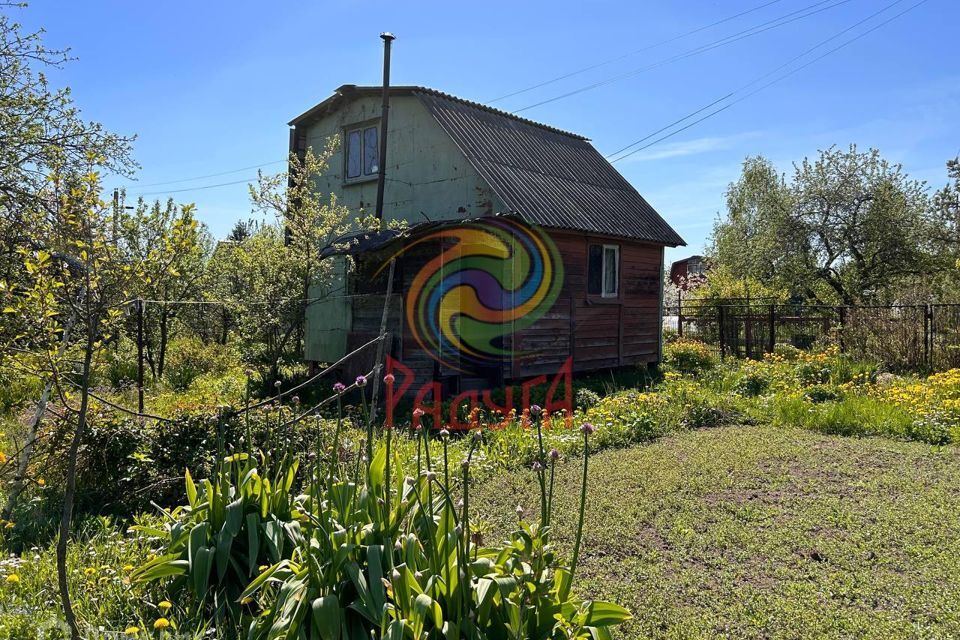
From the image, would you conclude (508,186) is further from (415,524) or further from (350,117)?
(415,524)

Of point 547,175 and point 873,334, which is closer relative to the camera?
point 873,334

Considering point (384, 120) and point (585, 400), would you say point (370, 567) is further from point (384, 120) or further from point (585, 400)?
point (384, 120)

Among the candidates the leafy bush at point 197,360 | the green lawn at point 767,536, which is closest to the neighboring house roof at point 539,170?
the leafy bush at point 197,360

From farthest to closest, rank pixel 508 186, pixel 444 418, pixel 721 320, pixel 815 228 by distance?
pixel 815 228 → pixel 721 320 → pixel 508 186 → pixel 444 418

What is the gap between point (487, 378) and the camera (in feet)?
37.1

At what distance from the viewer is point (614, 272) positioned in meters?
14.0

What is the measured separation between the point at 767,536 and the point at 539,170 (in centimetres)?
1061

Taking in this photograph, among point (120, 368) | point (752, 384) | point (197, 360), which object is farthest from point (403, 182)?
point (752, 384)

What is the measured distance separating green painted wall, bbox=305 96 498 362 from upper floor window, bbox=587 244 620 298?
3.00 meters

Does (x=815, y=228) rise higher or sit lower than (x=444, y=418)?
higher

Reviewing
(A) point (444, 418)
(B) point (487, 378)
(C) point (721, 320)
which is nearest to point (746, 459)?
(A) point (444, 418)

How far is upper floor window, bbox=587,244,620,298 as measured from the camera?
13.3 metres

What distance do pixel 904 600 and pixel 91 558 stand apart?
184 inches

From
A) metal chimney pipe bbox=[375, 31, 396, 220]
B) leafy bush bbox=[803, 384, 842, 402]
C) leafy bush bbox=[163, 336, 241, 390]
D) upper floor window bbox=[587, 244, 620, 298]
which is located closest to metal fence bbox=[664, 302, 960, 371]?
upper floor window bbox=[587, 244, 620, 298]
